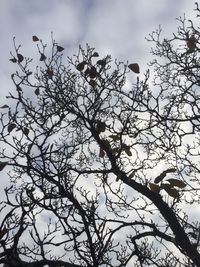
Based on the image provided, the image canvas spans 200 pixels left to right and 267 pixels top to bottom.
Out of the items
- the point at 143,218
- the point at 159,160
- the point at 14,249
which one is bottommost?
the point at 14,249

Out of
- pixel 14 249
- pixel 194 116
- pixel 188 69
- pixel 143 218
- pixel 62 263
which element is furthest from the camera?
pixel 188 69

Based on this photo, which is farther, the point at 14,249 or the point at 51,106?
the point at 51,106

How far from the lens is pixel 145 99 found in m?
8.72

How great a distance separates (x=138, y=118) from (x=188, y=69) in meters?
1.87

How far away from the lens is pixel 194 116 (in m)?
7.75

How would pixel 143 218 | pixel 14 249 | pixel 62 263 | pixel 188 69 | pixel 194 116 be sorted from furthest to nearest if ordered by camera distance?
pixel 188 69 < pixel 143 218 < pixel 194 116 < pixel 62 263 < pixel 14 249

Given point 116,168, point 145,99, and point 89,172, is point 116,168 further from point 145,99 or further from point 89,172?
point 145,99

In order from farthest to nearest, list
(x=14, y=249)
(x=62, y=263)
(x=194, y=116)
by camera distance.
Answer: (x=194, y=116) → (x=62, y=263) → (x=14, y=249)

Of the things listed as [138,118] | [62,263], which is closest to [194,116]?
[138,118]

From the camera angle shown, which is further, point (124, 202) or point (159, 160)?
point (159, 160)

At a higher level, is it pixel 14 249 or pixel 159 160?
pixel 159 160

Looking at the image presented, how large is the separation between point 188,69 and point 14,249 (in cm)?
684

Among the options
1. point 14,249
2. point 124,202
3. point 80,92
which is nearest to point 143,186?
point 124,202

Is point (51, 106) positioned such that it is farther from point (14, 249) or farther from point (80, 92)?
point (14, 249)
